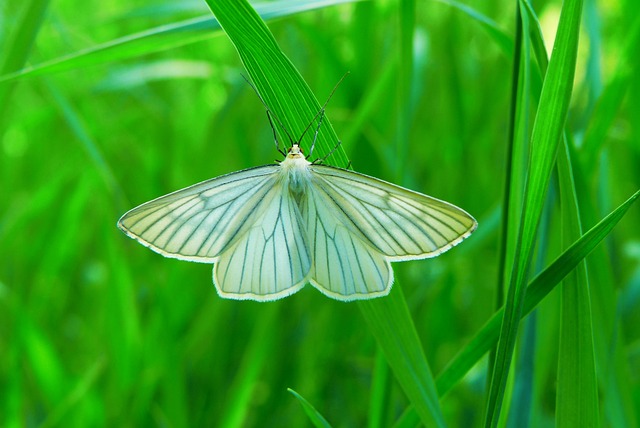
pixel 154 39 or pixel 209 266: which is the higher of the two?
pixel 209 266

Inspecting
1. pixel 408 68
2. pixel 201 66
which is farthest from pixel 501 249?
pixel 201 66

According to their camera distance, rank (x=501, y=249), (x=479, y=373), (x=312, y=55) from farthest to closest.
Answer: (x=312, y=55)
(x=479, y=373)
(x=501, y=249)

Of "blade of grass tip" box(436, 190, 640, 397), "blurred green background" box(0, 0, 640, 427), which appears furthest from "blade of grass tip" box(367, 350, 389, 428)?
"blade of grass tip" box(436, 190, 640, 397)

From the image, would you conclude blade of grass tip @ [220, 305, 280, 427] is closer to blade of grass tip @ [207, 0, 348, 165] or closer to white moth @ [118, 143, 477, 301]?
white moth @ [118, 143, 477, 301]

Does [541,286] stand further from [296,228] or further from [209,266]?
[209,266]

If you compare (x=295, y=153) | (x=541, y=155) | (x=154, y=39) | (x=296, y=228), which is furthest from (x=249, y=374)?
(x=541, y=155)

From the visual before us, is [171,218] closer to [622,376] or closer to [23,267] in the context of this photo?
[622,376]
